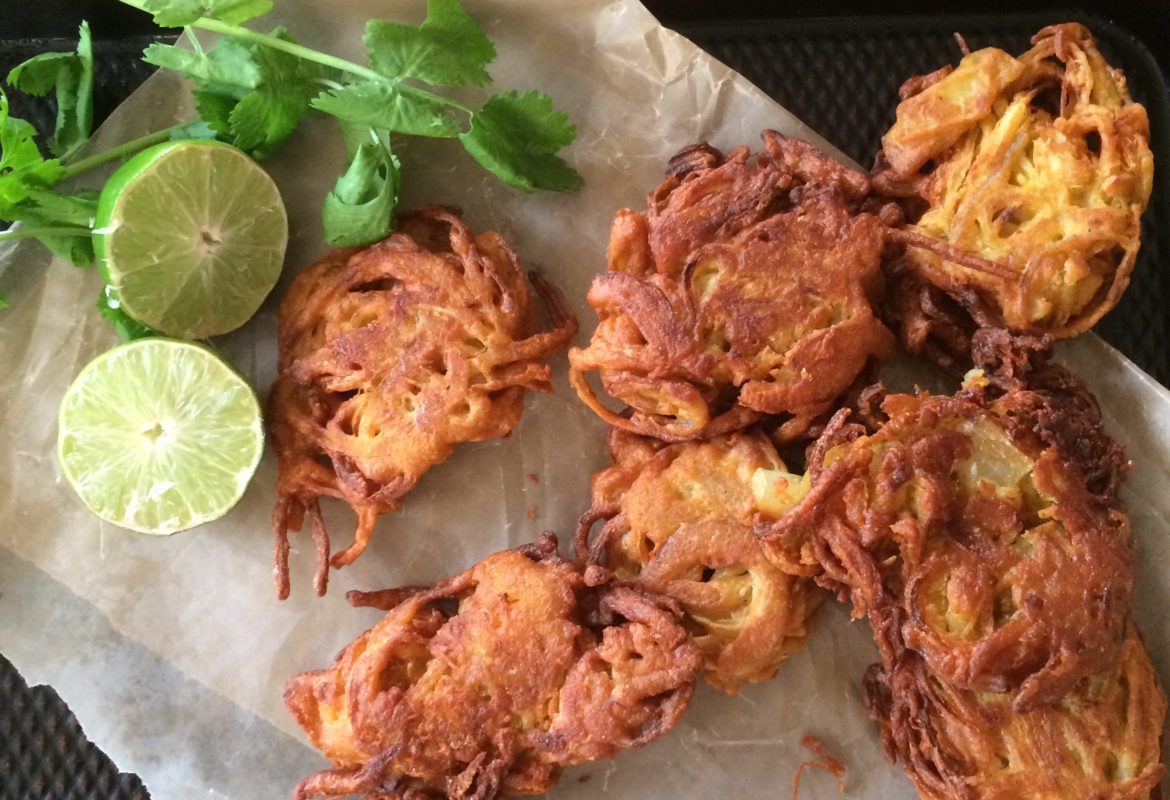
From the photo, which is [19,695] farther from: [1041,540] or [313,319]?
[1041,540]

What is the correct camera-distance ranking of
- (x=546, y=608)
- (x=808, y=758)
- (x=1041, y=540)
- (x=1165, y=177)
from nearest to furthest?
(x=1041, y=540) → (x=546, y=608) → (x=808, y=758) → (x=1165, y=177)

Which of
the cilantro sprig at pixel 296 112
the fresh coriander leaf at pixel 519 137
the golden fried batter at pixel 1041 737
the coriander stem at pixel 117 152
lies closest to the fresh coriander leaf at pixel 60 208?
the cilantro sprig at pixel 296 112

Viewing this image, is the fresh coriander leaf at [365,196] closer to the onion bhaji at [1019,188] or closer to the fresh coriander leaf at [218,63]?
the fresh coriander leaf at [218,63]

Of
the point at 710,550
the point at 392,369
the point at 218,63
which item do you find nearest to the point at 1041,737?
the point at 710,550

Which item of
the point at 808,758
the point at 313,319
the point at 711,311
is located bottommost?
the point at 808,758

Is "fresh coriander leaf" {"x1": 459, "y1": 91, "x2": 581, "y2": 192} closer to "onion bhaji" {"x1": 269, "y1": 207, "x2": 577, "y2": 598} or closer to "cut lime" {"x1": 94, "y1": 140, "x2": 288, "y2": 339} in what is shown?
"onion bhaji" {"x1": 269, "y1": 207, "x2": 577, "y2": 598}

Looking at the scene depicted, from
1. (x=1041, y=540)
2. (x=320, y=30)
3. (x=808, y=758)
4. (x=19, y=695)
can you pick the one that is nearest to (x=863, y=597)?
(x=1041, y=540)
